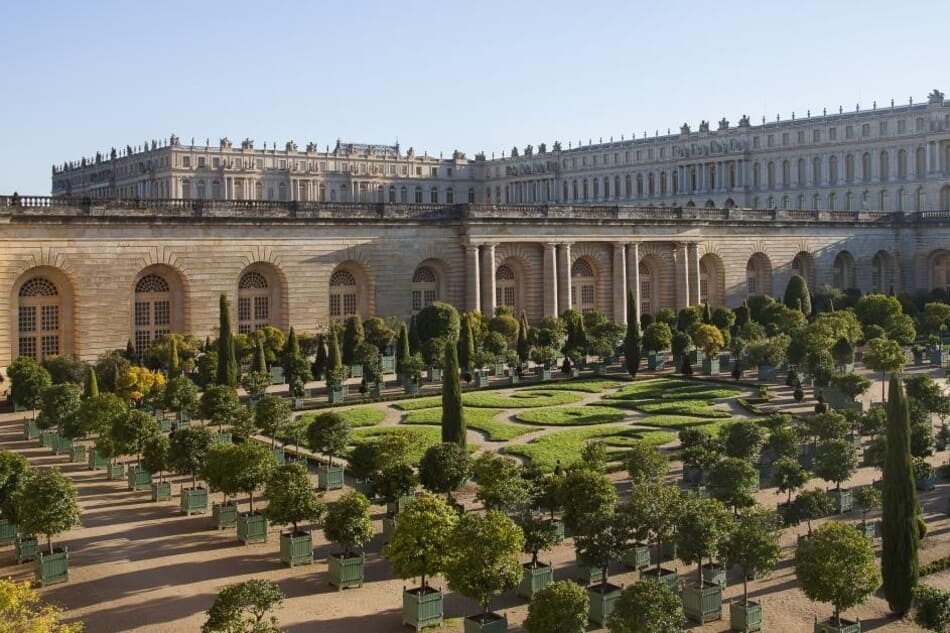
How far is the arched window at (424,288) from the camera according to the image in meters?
57.1

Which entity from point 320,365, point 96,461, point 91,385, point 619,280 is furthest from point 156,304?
point 619,280

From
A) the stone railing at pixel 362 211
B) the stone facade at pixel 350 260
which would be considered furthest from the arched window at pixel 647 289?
the stone railing at pixel 362 211

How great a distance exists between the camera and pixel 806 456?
30781 mm

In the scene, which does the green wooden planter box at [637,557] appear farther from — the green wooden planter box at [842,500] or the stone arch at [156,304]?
the stone arch at [156,304]

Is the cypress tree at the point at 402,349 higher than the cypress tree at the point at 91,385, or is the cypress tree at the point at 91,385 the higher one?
the cypress tree at the point at 402,349

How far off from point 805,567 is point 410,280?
38.8m

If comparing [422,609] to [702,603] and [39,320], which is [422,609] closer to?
[702,603]

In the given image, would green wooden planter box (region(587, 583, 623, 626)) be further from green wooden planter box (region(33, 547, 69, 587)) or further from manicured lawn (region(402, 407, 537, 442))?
manicured lawn (region(402, 407, 537, 442))

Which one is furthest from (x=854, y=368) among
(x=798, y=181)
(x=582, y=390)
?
(x=798, y=181)

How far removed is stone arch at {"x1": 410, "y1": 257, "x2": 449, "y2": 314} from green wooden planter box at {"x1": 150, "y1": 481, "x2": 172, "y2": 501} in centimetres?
2940

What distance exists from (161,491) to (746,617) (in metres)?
15.1

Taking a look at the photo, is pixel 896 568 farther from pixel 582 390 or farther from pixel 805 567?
pixel 582 390

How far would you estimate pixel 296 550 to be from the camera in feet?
74.3

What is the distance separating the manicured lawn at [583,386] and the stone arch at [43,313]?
18.8 meters
